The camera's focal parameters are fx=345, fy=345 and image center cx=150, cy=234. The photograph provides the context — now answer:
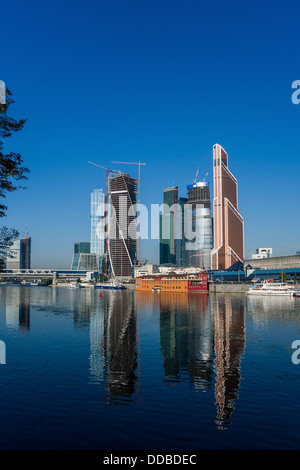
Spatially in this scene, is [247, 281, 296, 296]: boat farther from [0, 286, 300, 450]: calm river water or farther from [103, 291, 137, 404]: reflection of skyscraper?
[0, 286, 300, 450]: calm river water

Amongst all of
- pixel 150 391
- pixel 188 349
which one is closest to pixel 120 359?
pixel 188 349

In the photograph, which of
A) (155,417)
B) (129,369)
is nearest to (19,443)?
(155,417)

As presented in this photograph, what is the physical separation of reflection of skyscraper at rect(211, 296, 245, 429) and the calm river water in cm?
11

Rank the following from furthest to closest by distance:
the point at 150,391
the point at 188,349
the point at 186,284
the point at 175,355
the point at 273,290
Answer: the point at 186,284, the point at 273,290, the point at 188,349, the point at 175,355, the point at 150,391

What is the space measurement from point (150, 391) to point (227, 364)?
11234 millimetres

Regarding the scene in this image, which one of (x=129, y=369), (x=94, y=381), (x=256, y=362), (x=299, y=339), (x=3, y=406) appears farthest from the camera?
(x=299, y=339)

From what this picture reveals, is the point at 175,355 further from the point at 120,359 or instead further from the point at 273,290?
the point at 273,290

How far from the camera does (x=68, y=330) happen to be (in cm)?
5728

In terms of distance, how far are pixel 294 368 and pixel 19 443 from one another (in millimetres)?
25865

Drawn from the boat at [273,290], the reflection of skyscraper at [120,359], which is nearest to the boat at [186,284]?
the boat at [273,290]

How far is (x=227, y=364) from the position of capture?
3509 centimetres

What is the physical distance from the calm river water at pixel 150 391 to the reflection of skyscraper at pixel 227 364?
11 cm

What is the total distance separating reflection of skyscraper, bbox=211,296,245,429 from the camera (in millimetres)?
23766

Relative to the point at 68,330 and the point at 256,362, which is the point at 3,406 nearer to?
the point at 256,362
